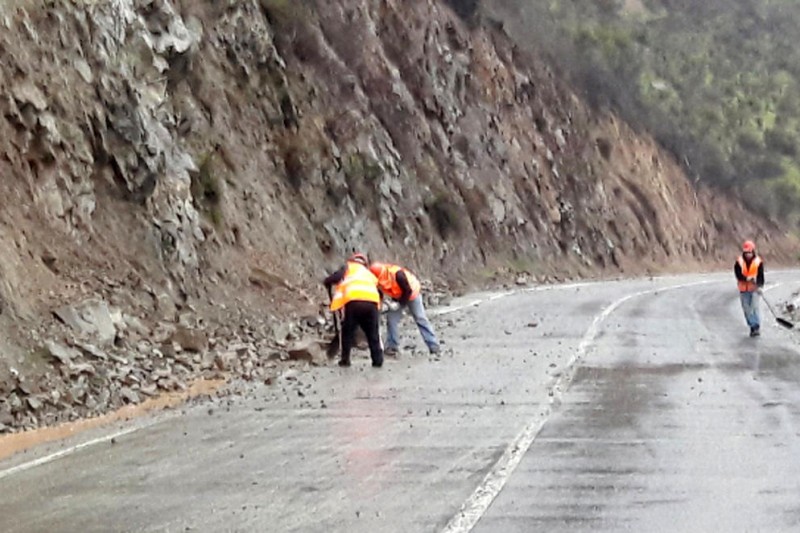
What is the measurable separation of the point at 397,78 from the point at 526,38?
51.1 feet

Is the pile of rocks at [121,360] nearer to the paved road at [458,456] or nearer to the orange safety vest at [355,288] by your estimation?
the orange safety vest at [355,288]

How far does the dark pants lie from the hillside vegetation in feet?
118

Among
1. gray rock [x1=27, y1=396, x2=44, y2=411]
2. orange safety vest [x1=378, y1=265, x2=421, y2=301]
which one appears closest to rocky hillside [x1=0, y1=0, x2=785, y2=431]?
gray rock [x1=27, y1=396, x2=44, y2=411]

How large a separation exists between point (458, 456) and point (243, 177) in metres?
17.3

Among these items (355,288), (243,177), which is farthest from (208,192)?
(355,288)

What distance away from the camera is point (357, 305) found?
16.3 m

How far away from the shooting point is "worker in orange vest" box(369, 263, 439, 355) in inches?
699

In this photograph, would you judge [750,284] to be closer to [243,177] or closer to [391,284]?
[391,284]

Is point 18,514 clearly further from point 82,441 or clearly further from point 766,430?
point 766,430

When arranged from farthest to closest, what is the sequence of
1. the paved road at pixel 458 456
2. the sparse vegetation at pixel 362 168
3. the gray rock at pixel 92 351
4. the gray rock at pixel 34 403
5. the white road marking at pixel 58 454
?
the sparse vegetation at pixel 362 168, the gray rock at pixel 92 351, the gray rock at pixel 34 403, the white road marking at pixel 58 454, the paved road at pixel 458 456

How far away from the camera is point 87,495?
8.59m

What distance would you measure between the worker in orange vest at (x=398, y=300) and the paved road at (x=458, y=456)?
723 mm

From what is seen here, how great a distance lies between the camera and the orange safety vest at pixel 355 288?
16406 mm

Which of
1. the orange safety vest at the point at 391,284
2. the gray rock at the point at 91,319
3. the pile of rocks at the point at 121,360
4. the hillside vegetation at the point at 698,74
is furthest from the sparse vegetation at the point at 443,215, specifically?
the gray rock at the point at 91,319
